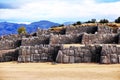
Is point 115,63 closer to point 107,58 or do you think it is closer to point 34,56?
point 107,58

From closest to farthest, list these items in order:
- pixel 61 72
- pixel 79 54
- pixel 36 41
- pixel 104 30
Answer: pixel 61 72 < pixel 79 54 < pixel 36 41 < pixel 104 30

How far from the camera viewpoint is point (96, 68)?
18797mm

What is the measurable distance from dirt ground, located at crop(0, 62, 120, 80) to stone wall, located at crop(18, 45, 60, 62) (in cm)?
123

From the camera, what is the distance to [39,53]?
885 inches

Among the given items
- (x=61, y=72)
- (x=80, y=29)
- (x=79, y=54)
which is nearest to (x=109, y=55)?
(x=79, y=54)

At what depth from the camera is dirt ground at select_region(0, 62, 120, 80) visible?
16.4m

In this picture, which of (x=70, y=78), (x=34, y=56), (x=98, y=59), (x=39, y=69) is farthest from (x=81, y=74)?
(x=34, y=56)

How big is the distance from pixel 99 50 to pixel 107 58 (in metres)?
0.84

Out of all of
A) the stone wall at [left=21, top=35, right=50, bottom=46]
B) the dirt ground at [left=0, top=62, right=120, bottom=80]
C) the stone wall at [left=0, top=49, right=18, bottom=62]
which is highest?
the stone wall at [left=21, top=35, right=50, bottom=46]

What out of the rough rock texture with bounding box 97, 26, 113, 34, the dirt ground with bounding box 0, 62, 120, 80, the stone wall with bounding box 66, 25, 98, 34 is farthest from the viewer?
the stone wall with bounding box 66, 25, 98, 34

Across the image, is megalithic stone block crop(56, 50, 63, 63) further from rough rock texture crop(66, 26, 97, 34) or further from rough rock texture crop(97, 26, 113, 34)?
rough rock texture crop(66, 26, 97, 34)

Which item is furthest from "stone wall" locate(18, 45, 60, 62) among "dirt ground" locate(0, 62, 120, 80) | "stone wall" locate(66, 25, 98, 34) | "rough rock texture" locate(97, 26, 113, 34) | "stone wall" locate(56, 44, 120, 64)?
"stone wall" locate(66, 25, 98, 34)

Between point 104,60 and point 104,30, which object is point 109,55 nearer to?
point 104,60

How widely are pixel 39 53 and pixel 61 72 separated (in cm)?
486
